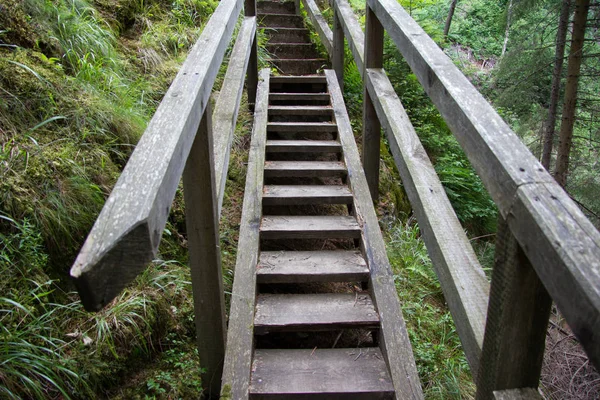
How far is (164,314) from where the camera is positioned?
8.82 ft

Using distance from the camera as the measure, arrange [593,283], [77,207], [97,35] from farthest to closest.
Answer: [97,35] < [77,207] < [593,283]

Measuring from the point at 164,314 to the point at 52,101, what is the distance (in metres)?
1.60

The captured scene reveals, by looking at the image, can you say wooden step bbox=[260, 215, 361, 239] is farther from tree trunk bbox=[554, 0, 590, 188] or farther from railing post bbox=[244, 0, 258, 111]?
tree trunk bbox=[554, 0, 590, 188]

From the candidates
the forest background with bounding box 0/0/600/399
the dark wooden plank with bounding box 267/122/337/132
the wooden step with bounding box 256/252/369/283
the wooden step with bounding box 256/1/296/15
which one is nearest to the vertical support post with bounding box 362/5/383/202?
the dark wooden plank with bounding box 267/122/337/132

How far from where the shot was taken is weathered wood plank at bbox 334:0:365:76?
411cm

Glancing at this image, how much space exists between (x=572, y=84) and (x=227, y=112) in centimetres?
574

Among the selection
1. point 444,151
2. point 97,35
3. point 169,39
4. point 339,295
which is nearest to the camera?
point 339,295

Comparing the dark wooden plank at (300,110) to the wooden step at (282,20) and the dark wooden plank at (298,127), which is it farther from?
the wooden step at (282,20)

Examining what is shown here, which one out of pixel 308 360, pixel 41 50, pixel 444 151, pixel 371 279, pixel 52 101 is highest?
pixel 41 50

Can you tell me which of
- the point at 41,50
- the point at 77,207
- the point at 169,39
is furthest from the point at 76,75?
the point at 169,39

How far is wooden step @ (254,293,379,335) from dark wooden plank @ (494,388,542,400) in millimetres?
1366

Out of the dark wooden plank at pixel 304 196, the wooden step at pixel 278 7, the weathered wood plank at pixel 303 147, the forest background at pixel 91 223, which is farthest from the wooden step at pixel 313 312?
the wooden step at pixel 278 7

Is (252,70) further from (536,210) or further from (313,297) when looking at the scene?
(536,210)

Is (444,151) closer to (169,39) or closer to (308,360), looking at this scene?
(169,39)
